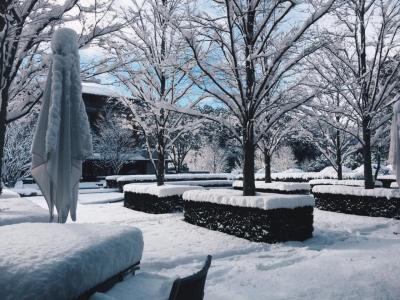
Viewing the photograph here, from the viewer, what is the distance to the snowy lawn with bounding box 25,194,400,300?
4.70 m

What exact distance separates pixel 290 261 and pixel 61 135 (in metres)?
4.39

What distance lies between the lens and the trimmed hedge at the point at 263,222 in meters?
7.54

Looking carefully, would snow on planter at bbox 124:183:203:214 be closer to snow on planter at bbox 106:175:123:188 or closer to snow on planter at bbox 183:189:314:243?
snow on planter at bbox 183:189:314:243

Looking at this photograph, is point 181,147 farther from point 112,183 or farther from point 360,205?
point 360,205

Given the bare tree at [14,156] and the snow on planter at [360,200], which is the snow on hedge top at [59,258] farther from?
the bare tree at [14,156]

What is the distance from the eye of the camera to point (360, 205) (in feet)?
37.5

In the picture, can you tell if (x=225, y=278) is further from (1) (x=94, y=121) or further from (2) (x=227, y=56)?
(1) (x=94, y=121)

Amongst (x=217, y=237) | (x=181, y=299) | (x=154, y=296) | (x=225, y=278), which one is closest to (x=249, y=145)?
(x=217, y=237)

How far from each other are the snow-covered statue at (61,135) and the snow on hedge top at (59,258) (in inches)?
35.5

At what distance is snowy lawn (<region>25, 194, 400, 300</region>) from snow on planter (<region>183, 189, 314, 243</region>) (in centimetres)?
23

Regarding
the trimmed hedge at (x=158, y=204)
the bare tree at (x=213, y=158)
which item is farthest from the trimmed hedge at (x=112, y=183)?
the bare tree at (x=213, y=158)

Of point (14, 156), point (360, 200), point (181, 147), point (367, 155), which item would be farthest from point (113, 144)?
point (360, 200)

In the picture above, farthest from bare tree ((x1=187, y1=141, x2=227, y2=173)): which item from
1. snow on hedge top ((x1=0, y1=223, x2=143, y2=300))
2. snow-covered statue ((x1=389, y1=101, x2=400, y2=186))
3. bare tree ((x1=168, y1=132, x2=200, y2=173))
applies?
snow on hedge top ((x1=0, y1=223, x2=143, y2=300))

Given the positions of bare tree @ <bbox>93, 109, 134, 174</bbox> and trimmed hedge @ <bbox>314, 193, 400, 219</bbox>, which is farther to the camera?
bare tree @ <bbox>93, 109, 134, 174</bbox>
